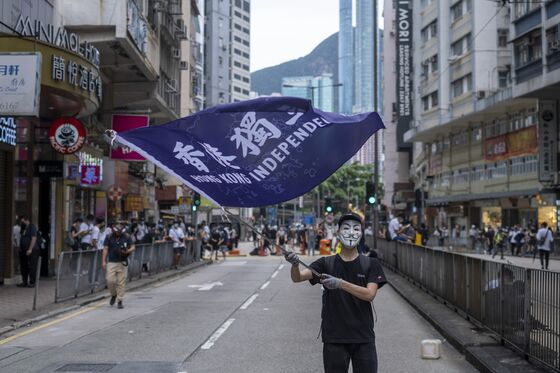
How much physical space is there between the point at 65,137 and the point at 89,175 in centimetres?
623

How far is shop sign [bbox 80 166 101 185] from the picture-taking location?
91.5 ft

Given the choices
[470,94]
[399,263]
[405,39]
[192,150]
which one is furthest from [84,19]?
[405,39]

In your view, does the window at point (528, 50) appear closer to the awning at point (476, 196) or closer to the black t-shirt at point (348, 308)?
the awning at point (476, 196)

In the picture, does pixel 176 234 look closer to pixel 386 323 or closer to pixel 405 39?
pixel 386 323

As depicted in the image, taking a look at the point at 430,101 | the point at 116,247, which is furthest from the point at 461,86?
the point at 116,247

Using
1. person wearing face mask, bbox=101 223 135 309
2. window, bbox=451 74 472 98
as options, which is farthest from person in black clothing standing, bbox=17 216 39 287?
window, bbox=451 74 472 98

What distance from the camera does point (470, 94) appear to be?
54375 mm

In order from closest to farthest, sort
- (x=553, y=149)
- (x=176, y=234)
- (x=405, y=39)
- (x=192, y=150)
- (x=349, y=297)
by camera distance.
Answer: (x=349, y=297), (x=192, y=150), (x=176, y=234), (x=553, y=149), (x=405, y=39)

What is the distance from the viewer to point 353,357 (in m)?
5.89

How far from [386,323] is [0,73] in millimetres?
8491

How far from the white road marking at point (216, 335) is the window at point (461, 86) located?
145 ft

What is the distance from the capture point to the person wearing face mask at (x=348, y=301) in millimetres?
5828

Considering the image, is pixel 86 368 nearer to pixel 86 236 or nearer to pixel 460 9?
pixel 86 236

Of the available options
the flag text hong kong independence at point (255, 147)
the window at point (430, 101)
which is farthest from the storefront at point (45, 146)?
the window at point (430, 101)
